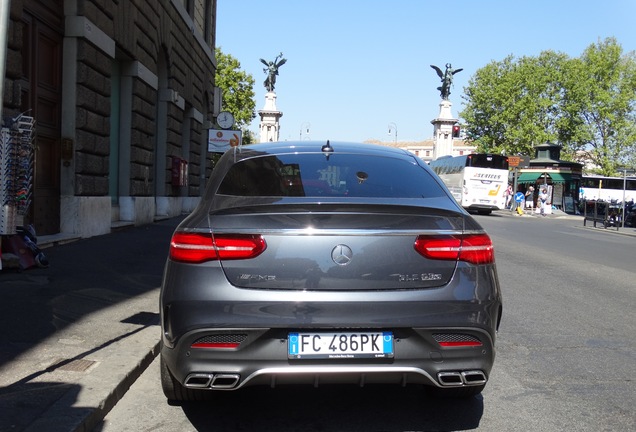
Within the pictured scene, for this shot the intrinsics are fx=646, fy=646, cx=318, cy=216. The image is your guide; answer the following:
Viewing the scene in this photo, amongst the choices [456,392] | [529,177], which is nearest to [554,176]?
[529,177]

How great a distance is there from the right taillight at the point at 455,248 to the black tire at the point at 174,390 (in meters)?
1.53

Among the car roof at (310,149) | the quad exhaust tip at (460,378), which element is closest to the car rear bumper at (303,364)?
the quad exhaust tip at (460,378)

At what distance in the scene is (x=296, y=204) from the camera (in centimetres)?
337

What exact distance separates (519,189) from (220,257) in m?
58.1

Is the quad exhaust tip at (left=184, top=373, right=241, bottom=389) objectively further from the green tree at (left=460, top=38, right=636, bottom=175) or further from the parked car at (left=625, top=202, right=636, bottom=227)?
the green tree at (left=460, top=38, right=636, bottom=175)

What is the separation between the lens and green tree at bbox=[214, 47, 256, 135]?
55.6 m

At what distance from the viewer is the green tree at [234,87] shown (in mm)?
55594

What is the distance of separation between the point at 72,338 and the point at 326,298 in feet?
8.86

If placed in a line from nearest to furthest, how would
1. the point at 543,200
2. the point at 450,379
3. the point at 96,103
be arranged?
the point at 450,379
the point at 96,103
the point at 543,200

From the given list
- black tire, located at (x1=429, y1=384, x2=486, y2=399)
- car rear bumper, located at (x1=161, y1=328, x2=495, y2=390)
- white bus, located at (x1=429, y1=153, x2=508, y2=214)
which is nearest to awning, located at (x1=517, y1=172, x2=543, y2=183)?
white bus, located at (x1=429, y1=153, x2=508, y2=214)

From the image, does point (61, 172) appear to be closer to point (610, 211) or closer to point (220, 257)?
point (220, 257)

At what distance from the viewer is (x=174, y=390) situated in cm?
366

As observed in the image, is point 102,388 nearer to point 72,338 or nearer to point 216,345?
point 216,345

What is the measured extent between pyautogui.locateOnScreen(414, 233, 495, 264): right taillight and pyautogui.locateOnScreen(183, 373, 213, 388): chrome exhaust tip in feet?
4.02
